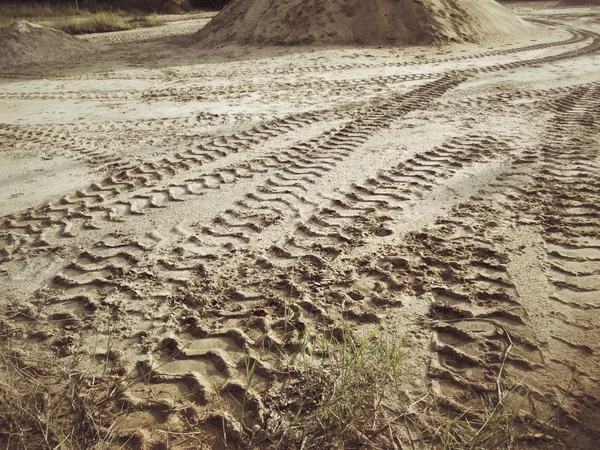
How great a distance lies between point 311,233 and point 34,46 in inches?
445

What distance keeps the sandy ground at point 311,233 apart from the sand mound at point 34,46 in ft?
17.4

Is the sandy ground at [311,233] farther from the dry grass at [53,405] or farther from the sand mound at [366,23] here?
the sand mound at [366,23]

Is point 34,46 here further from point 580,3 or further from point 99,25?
point 580,3

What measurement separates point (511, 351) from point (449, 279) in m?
0.61

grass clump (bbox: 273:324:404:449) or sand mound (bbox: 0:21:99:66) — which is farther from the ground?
sand mound (bbox: 0:21:99:66)

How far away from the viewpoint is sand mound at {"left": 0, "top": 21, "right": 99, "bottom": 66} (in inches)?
416

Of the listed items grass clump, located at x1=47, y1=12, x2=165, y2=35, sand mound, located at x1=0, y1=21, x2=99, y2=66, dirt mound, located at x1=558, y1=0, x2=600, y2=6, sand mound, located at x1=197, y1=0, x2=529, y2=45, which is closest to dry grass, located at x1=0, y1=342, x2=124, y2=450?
sand mound, located at x1=197, y1=0, x2=529, y2=45

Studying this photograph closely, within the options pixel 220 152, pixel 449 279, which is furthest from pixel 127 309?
pixel 220 152

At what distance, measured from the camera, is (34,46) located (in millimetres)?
11031

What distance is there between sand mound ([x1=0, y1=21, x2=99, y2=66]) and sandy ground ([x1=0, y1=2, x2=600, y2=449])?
5290 millimetres

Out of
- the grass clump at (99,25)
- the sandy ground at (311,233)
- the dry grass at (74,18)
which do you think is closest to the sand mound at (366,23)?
the sandy ground at (311,233)

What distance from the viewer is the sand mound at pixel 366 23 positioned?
34.8ft

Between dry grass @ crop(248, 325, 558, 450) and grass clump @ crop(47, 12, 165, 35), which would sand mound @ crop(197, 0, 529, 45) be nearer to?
grass clump @ crop(47, 12, 165, 35)

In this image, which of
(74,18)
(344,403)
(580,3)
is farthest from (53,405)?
(580,3)
